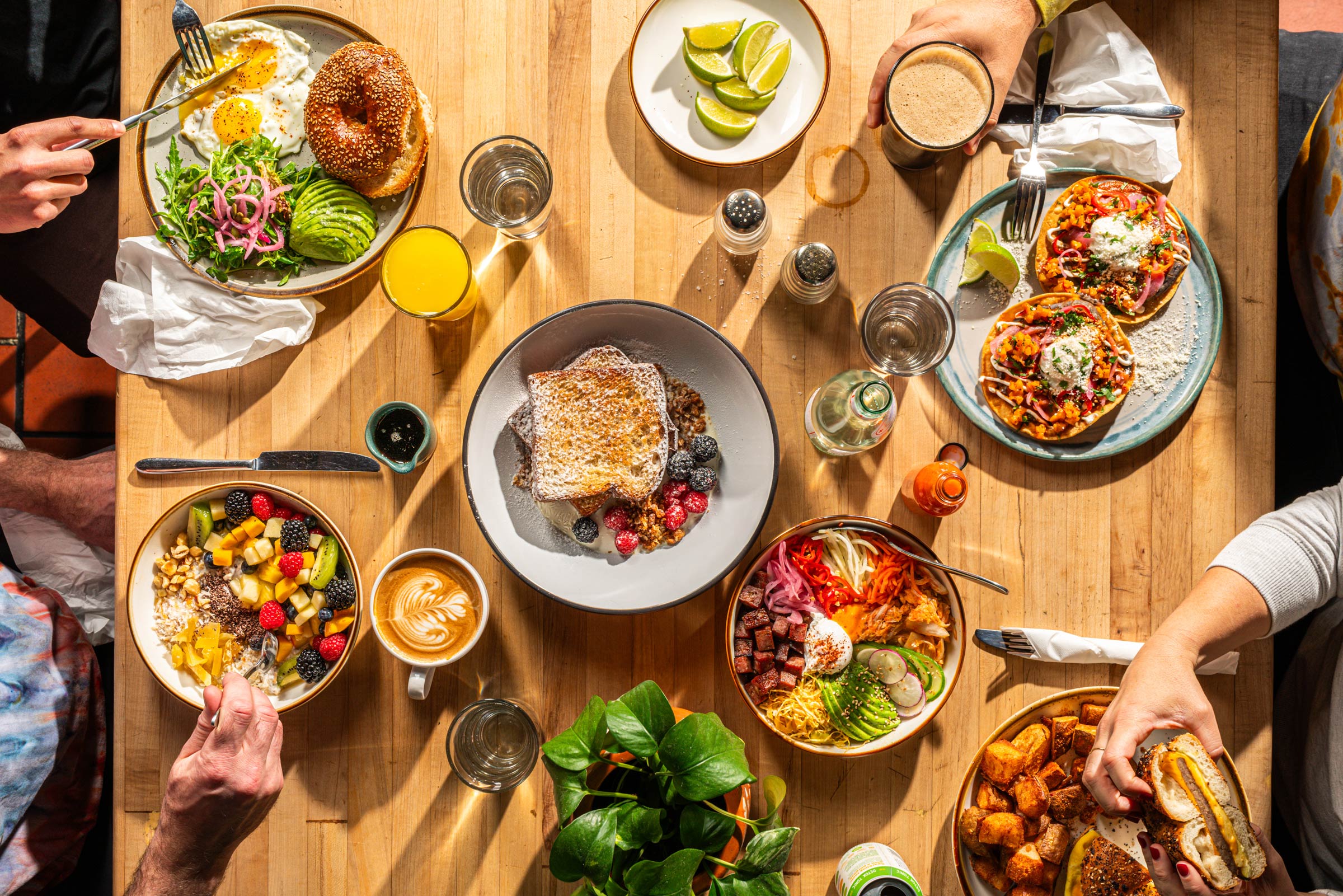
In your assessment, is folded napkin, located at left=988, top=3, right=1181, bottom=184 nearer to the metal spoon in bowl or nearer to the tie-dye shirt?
the metal spoon in bowl

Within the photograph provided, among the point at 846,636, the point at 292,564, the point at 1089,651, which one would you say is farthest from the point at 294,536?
the point at 1089,651

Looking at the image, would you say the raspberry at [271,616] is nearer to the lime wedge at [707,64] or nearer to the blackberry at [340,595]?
the blackberry at [340,595]

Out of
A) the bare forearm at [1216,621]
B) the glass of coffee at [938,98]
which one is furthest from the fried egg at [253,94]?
the bare forearm at [1216,621]

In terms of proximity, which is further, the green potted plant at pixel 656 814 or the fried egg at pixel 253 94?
the fried egg at pixel 253 94

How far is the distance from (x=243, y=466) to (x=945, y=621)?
1.56 m

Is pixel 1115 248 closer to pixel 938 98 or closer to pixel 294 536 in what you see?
pixel 938 98

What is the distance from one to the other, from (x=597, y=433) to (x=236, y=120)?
1.03m

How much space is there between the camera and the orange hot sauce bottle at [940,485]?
4.96 feet

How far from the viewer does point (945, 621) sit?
1.58 metres

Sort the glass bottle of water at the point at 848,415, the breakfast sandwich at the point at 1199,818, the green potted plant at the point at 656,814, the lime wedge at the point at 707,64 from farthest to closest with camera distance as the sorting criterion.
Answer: the lime wedge at the point at 707,64 → the glass bottle of water at the point at 848,415 → the breakfast sandwich at the point at 1199,818 → the green potted plant at the point at 656,814

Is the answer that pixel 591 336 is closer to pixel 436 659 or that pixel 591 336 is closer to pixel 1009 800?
pixel 436 659

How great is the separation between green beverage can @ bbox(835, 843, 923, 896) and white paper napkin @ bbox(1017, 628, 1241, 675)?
53 centimetres

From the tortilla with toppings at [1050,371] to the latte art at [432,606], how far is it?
3.97ft

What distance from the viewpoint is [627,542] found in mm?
1585
